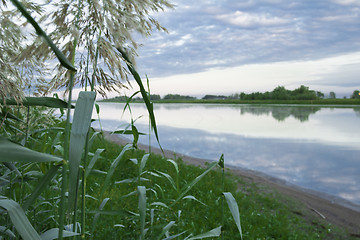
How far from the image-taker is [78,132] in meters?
0.81

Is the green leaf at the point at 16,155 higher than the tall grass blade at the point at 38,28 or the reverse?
the reverse

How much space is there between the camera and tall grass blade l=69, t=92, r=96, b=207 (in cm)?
77

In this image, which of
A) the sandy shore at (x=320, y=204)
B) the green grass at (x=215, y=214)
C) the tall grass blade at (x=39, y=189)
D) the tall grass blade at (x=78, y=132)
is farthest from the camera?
the sandy shore at (x=320, y=204)

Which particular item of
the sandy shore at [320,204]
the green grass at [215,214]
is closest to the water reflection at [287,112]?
the sandy shore at [320,204]

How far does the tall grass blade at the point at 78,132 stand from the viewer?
30.5 inches

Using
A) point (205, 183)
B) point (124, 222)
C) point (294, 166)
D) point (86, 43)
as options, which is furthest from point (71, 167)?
point (294, 166)

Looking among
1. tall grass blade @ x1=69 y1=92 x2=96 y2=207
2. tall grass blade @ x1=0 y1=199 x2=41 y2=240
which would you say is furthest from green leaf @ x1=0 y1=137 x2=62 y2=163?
tall grass blade @ x1=0 y1=199 x2=41 y2=240

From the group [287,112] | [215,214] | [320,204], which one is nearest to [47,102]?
[215,214]

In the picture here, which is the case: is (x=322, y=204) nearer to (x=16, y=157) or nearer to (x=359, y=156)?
(x=359, y=156)

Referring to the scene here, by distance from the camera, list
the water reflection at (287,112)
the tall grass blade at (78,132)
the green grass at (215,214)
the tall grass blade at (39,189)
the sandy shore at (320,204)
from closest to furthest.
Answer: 1. the tall grass blade at (78,132)
2. the tall grass blade at (39,189)
3. the green grass at (215,214)
4. the sandy shore at (320,204)
5. the water reflection at (287,112)

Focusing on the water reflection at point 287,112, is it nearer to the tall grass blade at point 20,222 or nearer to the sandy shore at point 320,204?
the sandy shore at point 320,204

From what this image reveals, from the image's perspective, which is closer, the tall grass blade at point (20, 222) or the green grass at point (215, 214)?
the tall grass blade at point (20, 222)

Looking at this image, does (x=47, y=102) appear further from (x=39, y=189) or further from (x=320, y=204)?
(x=320, y=204)

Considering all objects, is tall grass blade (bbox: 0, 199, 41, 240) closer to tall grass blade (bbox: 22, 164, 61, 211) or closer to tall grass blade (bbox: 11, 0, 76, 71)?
tall grass blade (bbox: 22, 164, 61, 211)
